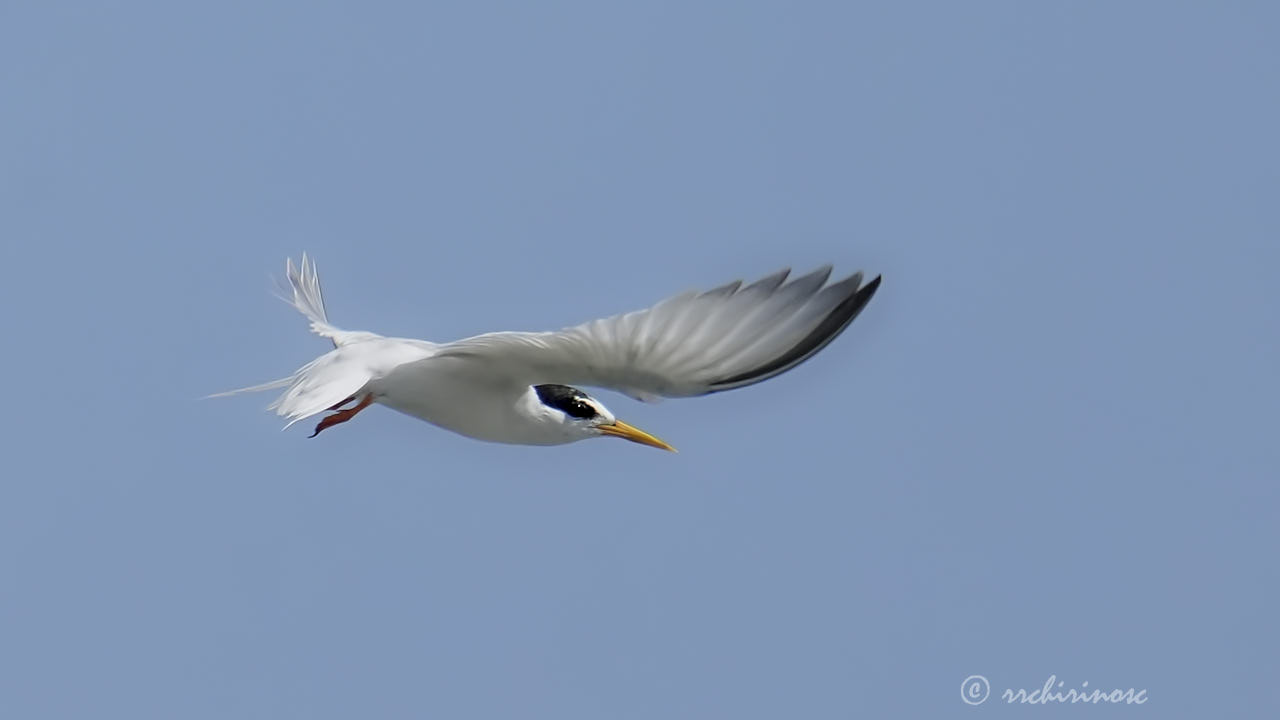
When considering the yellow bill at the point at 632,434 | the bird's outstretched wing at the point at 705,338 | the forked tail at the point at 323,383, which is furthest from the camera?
the yellow bill at the point at 632,434

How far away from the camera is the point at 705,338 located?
8766 mm

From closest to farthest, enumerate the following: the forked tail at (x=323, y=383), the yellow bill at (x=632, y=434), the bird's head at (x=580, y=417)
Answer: the forked tail at (x=323, y=383) < the bird's head at (x=580, y=417) < the yellow bill at (x=632, y=434)

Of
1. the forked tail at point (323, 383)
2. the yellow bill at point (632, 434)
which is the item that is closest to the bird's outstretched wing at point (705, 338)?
the forked tail at point (323, 383)

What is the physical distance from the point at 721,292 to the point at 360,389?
2.71 metres

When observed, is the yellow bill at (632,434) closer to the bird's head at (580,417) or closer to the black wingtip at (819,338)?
the bird's head at (580,417)

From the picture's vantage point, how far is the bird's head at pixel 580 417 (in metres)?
10.4

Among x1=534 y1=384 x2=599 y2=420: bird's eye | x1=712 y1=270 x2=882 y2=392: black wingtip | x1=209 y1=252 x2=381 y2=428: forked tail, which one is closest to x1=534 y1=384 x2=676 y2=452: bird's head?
x1=534 y1=384 x2=599 y2=420: bird's eye

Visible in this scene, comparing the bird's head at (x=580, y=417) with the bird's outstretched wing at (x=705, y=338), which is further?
the bird's head at (x=580, y=417)

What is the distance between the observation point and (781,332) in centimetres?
879

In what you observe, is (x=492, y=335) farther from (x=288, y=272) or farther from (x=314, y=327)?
(x=288, y=272)

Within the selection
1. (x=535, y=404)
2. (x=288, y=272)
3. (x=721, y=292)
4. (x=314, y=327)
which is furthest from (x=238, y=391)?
(x=288, y=272)

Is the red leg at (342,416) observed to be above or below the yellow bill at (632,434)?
below

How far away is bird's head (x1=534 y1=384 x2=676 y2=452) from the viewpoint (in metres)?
10.4

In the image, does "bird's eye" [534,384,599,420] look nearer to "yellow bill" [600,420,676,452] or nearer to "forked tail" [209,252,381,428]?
"yellow bill" [600,420,676,452]
